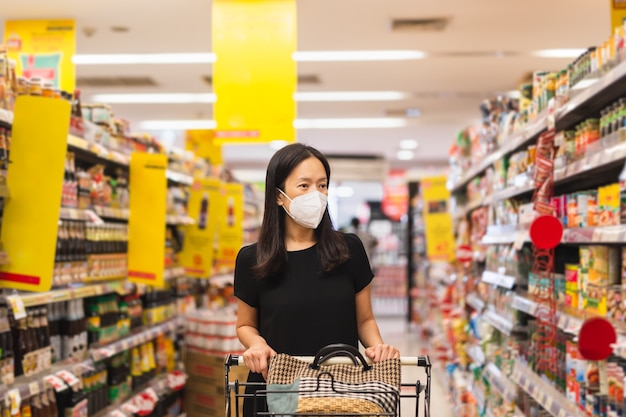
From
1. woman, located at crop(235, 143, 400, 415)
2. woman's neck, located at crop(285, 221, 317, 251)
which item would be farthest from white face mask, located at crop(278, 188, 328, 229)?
woman's neck, located at crop(285, 221, 317, 251)

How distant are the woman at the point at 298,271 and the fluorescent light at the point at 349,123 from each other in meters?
10.7

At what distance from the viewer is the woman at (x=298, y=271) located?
2.55 meters

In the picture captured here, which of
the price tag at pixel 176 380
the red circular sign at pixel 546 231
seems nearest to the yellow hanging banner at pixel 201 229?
the price tag at pixel 176 380

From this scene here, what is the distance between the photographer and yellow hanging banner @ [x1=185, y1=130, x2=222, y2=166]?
11.6m

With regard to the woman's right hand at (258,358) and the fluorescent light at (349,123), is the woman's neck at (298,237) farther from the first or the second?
the fluorescent light at (349,123)

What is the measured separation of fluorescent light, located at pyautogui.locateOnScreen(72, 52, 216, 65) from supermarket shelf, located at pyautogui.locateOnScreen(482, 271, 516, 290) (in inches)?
189

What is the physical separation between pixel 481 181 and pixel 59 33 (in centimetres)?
427

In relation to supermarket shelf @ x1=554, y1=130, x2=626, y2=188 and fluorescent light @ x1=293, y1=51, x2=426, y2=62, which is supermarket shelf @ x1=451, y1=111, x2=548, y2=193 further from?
fluorescent light @ x1=293, y1=51, x2=426, y2=62

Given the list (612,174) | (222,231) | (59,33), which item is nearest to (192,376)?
(222,231)

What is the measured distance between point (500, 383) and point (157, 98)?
313 inches

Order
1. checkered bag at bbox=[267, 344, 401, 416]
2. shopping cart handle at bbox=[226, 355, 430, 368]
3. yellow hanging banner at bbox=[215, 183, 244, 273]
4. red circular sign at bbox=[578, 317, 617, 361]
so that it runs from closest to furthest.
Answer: red circular sign at bbox=[578, 317, 617, 361] → checkered bag at bbox=[267, 344, 401, 416] → shopping cart handle at bbox=[226, 355, 430, 368] → yellow hanging banner at bbox=[215, 183, 244, 273]

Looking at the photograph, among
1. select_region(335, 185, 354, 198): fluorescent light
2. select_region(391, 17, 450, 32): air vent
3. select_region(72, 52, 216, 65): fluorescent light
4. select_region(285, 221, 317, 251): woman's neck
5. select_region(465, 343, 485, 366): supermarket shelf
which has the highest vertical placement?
select_region(391, 17, 450, 32): air vent

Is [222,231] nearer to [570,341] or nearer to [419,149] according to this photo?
[570,341]

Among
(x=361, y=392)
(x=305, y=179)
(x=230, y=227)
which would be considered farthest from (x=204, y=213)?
(x=361, y=392)
